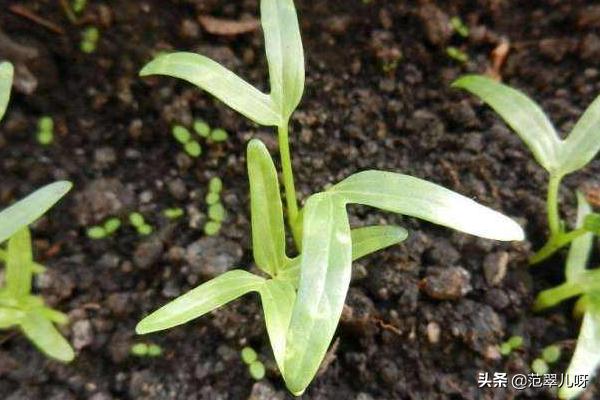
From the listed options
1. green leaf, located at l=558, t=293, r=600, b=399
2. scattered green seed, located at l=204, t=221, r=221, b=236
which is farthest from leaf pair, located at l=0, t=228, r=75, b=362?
green leaf, located at l=558, t=293, r=600, b=399

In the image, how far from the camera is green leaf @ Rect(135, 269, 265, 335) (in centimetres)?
82

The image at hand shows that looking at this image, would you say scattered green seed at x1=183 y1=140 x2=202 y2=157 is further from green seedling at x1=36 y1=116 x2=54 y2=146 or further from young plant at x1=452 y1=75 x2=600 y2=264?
young plant at x1=452 y1=75 x2=600 y2=264

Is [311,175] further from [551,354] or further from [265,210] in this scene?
[551,354]

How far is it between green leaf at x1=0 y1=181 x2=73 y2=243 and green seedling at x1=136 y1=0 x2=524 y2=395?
8.3 inches

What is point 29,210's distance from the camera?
88 centimetres

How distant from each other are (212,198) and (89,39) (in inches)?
16.4

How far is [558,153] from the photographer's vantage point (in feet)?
3.42

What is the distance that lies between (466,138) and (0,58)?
35.2 inches

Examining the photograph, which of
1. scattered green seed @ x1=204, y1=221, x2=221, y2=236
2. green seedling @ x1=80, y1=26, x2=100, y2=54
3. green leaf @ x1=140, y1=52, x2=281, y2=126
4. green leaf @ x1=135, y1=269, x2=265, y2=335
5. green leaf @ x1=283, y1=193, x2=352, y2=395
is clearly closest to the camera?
green leaf @ x1=283, y1=193, x2=352, y2=395

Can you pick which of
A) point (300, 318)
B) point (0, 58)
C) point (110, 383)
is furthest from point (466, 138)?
point (0, 58)

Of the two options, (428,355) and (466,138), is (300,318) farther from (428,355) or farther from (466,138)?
(466,138)

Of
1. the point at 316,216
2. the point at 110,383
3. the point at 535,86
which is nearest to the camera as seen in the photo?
the point at 316,216

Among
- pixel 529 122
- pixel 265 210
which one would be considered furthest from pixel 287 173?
pixel 529 122

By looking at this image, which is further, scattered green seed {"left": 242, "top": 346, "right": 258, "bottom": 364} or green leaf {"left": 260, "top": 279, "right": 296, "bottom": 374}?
scattered green seed {"left": 242, "top": 346, "right": 258, "bottom": 364}
